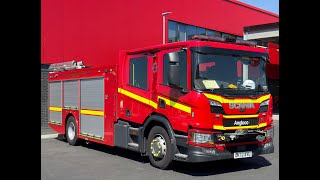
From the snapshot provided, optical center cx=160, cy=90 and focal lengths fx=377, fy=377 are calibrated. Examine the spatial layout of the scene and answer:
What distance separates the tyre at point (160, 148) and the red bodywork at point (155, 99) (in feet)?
1.17

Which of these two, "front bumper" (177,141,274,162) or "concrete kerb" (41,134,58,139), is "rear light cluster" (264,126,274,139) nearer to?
"front bumper" (177,141,274,162)

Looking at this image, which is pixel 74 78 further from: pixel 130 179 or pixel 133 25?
pixel 133 25

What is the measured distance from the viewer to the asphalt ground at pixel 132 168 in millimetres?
7199

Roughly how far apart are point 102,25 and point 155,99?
14513 mm

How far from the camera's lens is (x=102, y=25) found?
2150 centimetres

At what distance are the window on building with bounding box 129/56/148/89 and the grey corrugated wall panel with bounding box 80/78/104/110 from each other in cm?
141

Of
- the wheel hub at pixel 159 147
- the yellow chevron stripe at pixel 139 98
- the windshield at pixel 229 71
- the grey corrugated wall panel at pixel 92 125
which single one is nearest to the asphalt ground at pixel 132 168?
the wheel hub at pixel 159 147

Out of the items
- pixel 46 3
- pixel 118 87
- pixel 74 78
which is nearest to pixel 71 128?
pixel 74 78

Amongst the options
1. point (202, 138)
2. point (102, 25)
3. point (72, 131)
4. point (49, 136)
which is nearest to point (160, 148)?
point (202, 138)

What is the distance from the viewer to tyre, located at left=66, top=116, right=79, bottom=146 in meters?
11.4

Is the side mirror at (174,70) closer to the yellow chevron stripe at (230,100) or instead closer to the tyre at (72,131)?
the yellow chevron stripe at (230,100)
